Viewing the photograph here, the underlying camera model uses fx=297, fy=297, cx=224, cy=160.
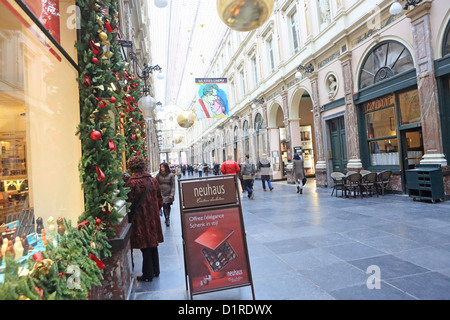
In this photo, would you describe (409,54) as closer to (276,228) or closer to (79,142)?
(276,228)

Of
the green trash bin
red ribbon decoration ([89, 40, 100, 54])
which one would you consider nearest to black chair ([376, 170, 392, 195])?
the green trash bin

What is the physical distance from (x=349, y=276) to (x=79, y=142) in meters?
3.29

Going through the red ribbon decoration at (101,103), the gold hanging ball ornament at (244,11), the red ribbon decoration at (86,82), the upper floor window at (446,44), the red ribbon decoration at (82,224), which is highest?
the upper floor window at (446,44)

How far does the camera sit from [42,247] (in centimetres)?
226

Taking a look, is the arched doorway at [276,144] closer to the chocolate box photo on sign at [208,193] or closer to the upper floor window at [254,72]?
the upper floor window at [254,72]

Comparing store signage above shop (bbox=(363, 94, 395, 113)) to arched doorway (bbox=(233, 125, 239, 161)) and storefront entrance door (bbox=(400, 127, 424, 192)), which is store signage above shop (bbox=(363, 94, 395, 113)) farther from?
arched doorway (bbox=(233, 125, 239, 161))

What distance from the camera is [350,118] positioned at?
36.2 feet

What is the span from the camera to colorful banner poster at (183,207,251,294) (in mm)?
2985

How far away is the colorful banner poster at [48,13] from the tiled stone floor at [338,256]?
110 inches

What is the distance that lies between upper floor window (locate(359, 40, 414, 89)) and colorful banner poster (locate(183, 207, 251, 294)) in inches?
322

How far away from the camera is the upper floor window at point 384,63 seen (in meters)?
8.70

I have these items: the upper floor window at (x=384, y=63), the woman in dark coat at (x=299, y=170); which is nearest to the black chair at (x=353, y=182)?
the woman in dark coat at (x=299, y=170)
